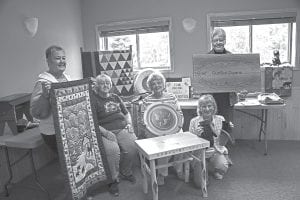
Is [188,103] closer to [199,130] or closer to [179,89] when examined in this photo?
[179,89]

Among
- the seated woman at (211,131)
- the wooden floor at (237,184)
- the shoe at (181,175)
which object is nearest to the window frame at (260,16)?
the wooden floor at (237,184)

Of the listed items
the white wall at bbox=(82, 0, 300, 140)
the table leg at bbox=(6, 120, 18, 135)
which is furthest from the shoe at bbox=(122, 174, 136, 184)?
the white wall at bbox=(82, 0, 300, 140)

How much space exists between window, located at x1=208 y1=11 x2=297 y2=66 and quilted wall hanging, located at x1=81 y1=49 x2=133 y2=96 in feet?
4.31

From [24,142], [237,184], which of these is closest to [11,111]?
[24,142]

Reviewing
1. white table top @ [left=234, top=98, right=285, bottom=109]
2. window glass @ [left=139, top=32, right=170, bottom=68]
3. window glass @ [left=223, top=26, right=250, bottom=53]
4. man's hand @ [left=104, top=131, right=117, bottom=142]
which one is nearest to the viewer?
man's hand @ [left=104, top=131, right=117, bottom=142]

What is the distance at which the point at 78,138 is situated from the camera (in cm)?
261

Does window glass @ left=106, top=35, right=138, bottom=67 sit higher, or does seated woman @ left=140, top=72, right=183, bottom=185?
window glass @ left=106, top=35, right=138, bottom=67

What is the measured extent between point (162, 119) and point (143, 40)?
185 centimetres

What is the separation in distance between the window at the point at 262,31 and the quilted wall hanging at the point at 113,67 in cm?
131

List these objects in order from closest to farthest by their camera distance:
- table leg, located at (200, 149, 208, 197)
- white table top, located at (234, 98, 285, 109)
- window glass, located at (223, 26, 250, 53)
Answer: table leg, located at (200, 149, 208, 197) < white table top, located at (234, 98, 285, 109) < window glass, located at (223, 26, 250, 53)

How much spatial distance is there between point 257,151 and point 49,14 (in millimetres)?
3211

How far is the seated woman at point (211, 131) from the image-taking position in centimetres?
290

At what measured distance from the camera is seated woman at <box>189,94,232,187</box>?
2896 mm

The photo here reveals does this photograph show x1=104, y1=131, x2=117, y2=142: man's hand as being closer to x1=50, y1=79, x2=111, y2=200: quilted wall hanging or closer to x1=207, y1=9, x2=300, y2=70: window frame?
x1=50, y1=79, x2=111, y2=200: quilted wall hanging
